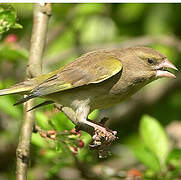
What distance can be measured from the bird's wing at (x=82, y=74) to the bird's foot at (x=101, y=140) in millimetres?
420

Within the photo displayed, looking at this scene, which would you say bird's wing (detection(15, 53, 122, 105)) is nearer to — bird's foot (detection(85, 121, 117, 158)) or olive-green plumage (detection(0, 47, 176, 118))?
Answer: olive-green plumage (detection(0, 47, 176, 118))

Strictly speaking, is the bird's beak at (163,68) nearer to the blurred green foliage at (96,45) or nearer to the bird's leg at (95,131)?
the bird's leg at (95,131)

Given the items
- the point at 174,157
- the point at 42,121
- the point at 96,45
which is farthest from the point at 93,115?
the point at 96,45

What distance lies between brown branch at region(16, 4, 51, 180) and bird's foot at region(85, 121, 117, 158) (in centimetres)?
50

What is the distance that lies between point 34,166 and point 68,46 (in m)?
1.96

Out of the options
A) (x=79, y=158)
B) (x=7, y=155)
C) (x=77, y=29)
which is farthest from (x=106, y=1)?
(x=79, y=158)

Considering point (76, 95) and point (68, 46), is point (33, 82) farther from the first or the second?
point (68, 46)

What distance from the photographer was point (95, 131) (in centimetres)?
438

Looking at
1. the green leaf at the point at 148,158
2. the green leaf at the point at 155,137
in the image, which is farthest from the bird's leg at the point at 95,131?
the green leaf at the point at 155,137

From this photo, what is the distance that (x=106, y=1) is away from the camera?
7.84m

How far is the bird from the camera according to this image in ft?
15.4

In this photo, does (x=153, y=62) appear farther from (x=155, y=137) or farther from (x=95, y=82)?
(x=155, y=137)

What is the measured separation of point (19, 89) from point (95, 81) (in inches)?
24.8

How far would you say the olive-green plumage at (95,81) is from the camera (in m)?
4.72
